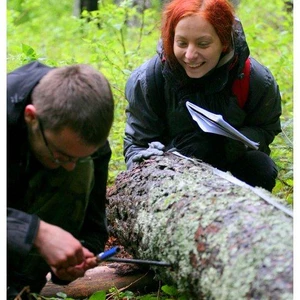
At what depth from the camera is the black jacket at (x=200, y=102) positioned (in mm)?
3791

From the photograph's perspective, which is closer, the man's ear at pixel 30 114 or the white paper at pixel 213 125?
the man's ear at pixel 30 114

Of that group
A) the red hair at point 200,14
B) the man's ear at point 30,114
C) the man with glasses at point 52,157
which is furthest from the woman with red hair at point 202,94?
the man's ear at point 30,114

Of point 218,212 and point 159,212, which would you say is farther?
point 159,212

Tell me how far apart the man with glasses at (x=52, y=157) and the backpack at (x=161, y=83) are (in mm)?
1058

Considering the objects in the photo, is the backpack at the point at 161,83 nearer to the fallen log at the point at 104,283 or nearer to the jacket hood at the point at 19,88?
the fallen log at the point at 104,283

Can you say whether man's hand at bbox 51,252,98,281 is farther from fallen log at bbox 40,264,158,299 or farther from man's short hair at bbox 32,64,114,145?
fallen log at bbox 40,264,158,299

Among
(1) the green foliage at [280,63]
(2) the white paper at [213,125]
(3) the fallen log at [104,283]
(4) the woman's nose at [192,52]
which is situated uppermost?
(4) the woman's nose at [192,52]

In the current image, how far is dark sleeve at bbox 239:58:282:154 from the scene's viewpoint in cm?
386

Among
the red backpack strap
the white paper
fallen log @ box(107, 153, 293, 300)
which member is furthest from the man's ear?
the red backpack strap

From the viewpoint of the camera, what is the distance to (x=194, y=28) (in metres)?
3.63

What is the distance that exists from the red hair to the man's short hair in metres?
1.31

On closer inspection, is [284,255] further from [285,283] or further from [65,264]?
[65,264]

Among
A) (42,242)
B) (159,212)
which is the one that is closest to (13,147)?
(42,242)
